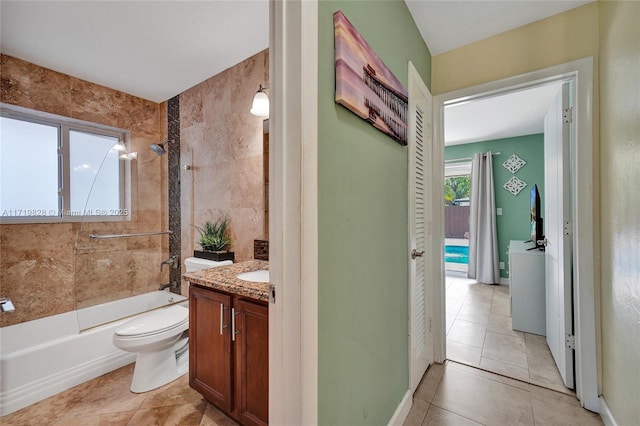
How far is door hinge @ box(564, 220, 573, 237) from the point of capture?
1688mm

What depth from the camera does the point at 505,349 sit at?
2.29 m

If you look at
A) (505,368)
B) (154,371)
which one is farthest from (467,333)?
(154,371)

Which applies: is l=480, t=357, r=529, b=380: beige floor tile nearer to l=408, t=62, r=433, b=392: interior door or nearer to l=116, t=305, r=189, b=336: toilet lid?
l=408, t=62, r=433, b=392: interior door

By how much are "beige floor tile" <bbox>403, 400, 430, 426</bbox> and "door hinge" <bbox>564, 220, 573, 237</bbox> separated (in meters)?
1.42

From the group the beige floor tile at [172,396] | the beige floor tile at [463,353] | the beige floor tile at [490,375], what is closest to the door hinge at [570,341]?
the beige floor tile at [490,375]

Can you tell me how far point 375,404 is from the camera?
3.93 feet

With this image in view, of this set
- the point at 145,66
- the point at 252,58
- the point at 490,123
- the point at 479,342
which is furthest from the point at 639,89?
the point at 145,66

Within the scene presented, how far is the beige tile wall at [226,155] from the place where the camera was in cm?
231

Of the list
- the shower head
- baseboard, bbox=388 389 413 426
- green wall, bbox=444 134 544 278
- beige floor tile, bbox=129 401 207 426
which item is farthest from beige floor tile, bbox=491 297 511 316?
the shower head

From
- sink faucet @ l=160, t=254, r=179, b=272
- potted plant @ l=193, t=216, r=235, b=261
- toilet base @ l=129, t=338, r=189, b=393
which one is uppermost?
potted plant @ l=193, t=216, r=235, b=261

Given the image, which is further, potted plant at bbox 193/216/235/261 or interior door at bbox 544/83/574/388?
potted plant at bbox 193/216/235/261

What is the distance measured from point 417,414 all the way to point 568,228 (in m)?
1.52

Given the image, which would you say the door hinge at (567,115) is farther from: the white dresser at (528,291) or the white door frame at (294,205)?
the white door frame at (294,205)

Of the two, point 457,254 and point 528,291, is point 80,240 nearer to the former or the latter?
point 528,291
